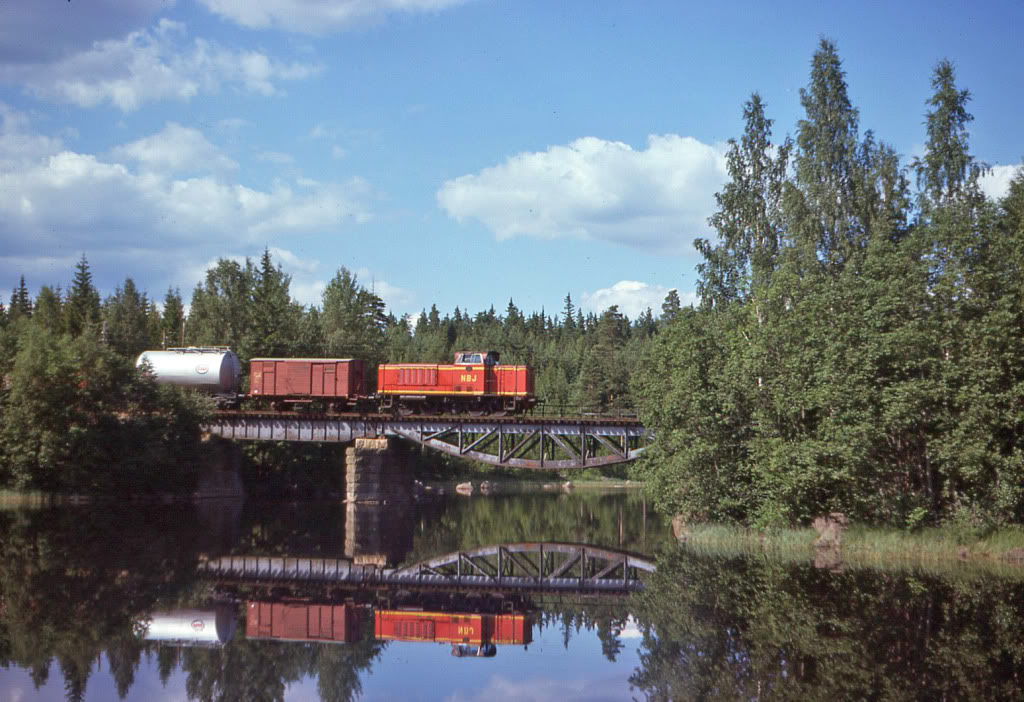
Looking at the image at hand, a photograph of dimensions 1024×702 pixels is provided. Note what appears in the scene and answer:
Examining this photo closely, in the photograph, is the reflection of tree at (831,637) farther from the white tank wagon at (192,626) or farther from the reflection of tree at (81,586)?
the reflection of tree at (81,586)

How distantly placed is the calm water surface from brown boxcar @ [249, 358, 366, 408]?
23.5 metres

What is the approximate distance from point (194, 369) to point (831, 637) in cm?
4630

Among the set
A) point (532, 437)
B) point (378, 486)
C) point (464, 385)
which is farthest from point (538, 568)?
point (378, 486)

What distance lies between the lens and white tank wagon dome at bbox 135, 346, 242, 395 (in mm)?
55344

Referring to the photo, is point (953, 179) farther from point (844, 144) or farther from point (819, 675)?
point (819, 675)

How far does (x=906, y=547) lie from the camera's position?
28047mm

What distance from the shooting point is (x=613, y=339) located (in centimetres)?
10712

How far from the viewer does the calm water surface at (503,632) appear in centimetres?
1391

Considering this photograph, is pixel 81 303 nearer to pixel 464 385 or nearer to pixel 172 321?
pixel 172 321

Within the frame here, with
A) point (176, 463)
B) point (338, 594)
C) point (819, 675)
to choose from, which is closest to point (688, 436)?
point (338, 594)

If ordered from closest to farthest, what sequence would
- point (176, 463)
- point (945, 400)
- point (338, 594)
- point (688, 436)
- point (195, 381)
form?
1. point (338, 594)
2. point (945, 400)
3. point (688, 436)
4. point (176, 463)
5. point (195, 381)

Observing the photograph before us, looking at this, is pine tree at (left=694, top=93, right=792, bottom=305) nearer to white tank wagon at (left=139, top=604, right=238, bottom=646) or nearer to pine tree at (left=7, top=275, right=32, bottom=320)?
white tank wagon at (left=139, top=604, right=238, bottom=646)

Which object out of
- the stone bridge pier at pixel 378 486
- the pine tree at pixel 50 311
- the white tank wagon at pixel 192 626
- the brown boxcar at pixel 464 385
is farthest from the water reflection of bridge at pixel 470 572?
the pine tree at pixel 50 311

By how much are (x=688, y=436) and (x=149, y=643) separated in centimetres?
2079
